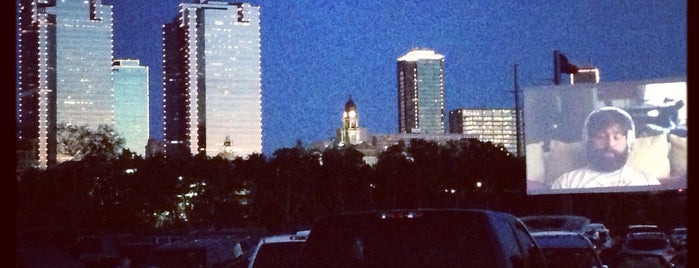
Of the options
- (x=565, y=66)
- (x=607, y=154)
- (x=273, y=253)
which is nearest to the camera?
(x=273, y=253)

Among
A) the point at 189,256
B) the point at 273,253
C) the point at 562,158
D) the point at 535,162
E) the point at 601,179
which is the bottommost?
the point at 189,256

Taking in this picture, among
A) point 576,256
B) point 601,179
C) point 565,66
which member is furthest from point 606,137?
point 576,256

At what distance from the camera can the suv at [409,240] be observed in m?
6.31

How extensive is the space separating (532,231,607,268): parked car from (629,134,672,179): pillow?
14.4 metres

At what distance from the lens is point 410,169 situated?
6662cm

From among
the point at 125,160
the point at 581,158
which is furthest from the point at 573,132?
the point at 125,160

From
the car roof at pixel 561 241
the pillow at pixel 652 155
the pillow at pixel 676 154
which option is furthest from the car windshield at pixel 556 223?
the car roof at pixel 561 241

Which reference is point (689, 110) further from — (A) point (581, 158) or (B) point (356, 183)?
(B) point (356, 183)

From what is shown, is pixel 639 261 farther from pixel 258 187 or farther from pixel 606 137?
pixel 258 187

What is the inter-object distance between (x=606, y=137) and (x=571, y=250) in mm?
15723

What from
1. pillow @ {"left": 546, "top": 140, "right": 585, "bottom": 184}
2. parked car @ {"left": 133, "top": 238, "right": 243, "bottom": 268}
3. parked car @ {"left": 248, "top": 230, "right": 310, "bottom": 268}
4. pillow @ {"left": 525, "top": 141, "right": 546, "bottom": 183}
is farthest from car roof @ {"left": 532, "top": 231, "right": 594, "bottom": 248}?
pillow @ {"left": 525, "top": 141, "right": 546, "bottom": 183}

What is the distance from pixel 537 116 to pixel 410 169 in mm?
38726

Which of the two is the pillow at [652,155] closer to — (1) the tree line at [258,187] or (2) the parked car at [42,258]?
(2) the parked car at [42,258]

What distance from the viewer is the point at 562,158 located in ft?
90.8
